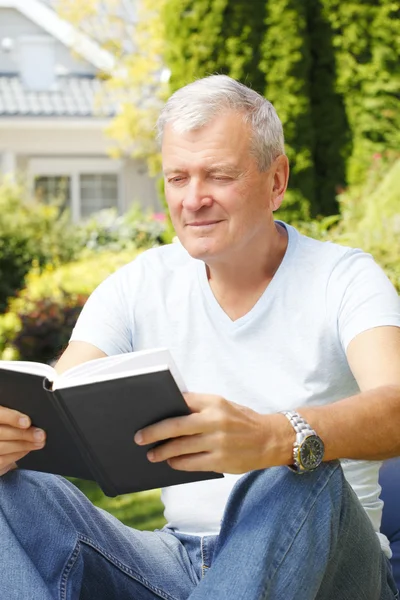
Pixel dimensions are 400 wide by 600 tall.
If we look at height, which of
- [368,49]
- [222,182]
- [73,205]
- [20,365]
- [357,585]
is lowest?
[73,205]

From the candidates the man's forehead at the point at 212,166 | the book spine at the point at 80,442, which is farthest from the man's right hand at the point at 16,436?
the man's forehead at the point at 212,166

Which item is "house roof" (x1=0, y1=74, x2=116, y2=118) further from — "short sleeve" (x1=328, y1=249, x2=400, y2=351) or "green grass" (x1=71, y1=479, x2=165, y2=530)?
"short sleeve" (x1=328, y1=249, x2=400, y2=351)

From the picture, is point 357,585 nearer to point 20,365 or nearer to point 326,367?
point 326,367

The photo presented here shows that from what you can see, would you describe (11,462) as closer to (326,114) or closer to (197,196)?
(197,196)

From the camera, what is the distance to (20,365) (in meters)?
1.87

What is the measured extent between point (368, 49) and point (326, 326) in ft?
27.3

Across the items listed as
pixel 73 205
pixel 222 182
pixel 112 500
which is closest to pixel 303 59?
pixel 112 500

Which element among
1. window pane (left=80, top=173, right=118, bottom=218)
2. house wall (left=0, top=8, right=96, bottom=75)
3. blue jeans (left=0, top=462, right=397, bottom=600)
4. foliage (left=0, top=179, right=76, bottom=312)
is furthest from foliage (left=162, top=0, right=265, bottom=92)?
house wall (left=0, top=8, right=96, bottom=75)

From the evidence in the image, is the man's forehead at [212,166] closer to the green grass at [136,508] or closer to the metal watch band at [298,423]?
the metal watch band at [298,423]

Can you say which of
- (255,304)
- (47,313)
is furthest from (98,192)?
(255,304)

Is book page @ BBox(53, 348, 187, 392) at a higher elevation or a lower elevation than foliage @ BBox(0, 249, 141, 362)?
higher

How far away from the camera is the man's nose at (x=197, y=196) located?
2318 mm

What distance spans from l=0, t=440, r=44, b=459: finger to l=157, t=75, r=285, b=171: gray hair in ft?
2.75

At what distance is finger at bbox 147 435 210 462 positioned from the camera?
179 centimetres
